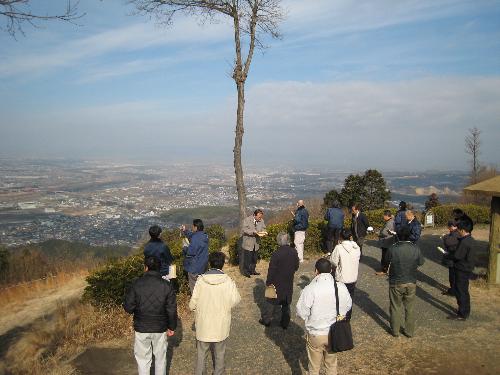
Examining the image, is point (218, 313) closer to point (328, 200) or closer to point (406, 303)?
point (406, 303)

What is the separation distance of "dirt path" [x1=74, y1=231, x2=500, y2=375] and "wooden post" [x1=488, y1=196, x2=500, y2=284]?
2.59ft

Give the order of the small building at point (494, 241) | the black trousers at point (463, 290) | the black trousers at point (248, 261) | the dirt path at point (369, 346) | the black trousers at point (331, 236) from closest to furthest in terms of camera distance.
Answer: the dirt path at point (369, 346) < the black trousers at point (463, 290) < the small building at point (494, 241) < the black trousers at point (248, 261) < the black trousers at point (331, 236)

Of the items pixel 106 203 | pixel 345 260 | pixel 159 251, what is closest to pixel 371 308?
pixel 345 260

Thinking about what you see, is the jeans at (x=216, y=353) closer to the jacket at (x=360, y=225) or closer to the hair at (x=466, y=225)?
the hair at (x=466, y=225)

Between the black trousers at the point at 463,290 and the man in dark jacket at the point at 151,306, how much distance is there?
17.2ft

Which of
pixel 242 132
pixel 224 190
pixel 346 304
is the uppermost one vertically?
pixel 242 132

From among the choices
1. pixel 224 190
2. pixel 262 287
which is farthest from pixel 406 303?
pixel 224 190

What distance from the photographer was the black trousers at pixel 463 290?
7.03 metres

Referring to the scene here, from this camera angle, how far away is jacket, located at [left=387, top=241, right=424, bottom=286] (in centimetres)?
620

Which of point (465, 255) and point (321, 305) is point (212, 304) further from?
point (465, 255)

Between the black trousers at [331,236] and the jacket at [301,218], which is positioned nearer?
the jacket at [301,218]

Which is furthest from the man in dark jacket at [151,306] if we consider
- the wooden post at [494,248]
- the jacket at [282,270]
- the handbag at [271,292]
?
the wooden post at [494,248]

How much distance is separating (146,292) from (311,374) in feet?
7.38

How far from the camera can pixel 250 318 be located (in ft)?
25.3
